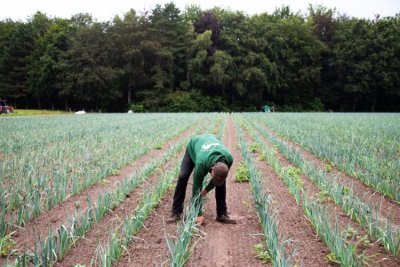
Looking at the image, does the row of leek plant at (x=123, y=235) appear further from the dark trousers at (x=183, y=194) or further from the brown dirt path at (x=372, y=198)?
the brown dirt path at (x=372, y=198)

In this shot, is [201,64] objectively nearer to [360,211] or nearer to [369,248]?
[360,211]

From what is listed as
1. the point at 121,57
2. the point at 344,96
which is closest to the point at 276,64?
the point at 344,96

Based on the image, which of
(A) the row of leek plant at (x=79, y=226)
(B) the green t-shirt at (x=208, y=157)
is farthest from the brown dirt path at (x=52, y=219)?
(B) the green t-shirt at (x=208, y=157)

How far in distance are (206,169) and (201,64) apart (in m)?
40.0

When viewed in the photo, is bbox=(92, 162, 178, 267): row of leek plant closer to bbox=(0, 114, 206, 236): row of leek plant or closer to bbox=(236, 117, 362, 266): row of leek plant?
bbox=(0, 114, 206, 236): row of leek plant

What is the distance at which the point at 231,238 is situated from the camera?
3.85m

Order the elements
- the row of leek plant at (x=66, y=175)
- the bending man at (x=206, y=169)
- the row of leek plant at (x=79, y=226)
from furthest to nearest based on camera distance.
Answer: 1. the row of leek plant at (x=66, y=175)
2. the bending man at (x=206, y=169)
3. the row of leek plant at (x=79, y=226)

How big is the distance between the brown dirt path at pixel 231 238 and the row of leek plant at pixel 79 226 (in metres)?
1.24

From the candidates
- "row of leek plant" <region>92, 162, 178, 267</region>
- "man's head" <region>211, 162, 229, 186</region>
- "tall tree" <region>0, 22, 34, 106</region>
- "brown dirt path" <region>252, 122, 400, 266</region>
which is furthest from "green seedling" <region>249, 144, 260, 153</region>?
"tall tree" <region>0, 22, 34, 106</region>

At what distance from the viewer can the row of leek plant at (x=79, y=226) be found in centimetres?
277

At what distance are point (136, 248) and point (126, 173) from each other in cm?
362

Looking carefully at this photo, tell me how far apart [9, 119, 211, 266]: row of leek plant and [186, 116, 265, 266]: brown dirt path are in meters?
1.24

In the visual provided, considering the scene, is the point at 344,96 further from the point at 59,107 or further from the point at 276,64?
the point at 59,107

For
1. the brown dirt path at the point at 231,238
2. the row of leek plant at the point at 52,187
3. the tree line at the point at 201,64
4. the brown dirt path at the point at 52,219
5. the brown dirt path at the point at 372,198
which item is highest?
the tree line at the point at 201,64
